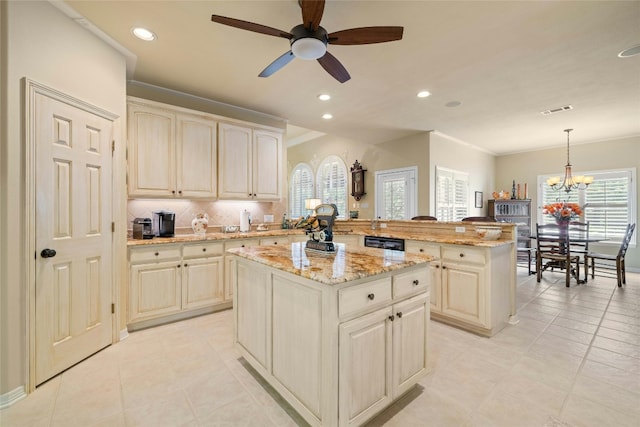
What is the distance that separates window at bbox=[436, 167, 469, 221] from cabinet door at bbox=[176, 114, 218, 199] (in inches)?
174

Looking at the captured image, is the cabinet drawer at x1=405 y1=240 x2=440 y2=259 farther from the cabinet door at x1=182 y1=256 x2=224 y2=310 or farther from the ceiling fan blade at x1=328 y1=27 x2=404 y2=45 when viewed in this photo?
the cabinet door at x1=182 y1=256 x2=224 y2=310

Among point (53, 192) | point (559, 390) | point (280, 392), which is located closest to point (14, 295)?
point (53, 192)

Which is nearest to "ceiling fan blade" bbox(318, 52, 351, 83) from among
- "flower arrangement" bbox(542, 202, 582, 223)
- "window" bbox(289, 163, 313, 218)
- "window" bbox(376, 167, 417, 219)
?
"window" bbox(376, 167, 417, 219)

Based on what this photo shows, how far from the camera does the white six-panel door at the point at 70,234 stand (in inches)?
79.9

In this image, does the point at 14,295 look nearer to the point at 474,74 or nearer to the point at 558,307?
the point at 474,74

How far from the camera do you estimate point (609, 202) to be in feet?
19.9

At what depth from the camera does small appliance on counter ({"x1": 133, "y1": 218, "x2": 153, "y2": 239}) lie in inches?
123

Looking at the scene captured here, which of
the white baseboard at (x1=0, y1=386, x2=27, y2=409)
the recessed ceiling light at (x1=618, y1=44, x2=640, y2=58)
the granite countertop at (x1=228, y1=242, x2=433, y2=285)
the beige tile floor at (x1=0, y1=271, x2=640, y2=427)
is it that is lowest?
the beige tile floor at (x1=0, y1=271, x2=640, y2=427)

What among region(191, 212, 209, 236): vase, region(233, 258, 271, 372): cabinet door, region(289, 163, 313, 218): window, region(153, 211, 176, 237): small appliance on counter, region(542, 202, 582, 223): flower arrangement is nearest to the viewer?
region(233, 258, 271, 372): cabinet door

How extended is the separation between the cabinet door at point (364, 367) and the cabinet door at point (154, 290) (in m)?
2.45

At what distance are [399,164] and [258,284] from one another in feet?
16.0

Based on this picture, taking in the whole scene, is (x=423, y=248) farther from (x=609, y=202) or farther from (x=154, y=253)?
(x=609, y=202)

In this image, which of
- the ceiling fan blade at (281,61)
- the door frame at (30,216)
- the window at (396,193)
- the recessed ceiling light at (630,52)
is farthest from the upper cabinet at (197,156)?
the recessed ceiling light at (630,52)

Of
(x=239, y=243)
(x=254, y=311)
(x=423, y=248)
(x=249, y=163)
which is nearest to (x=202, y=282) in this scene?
(x=239, y=243)
